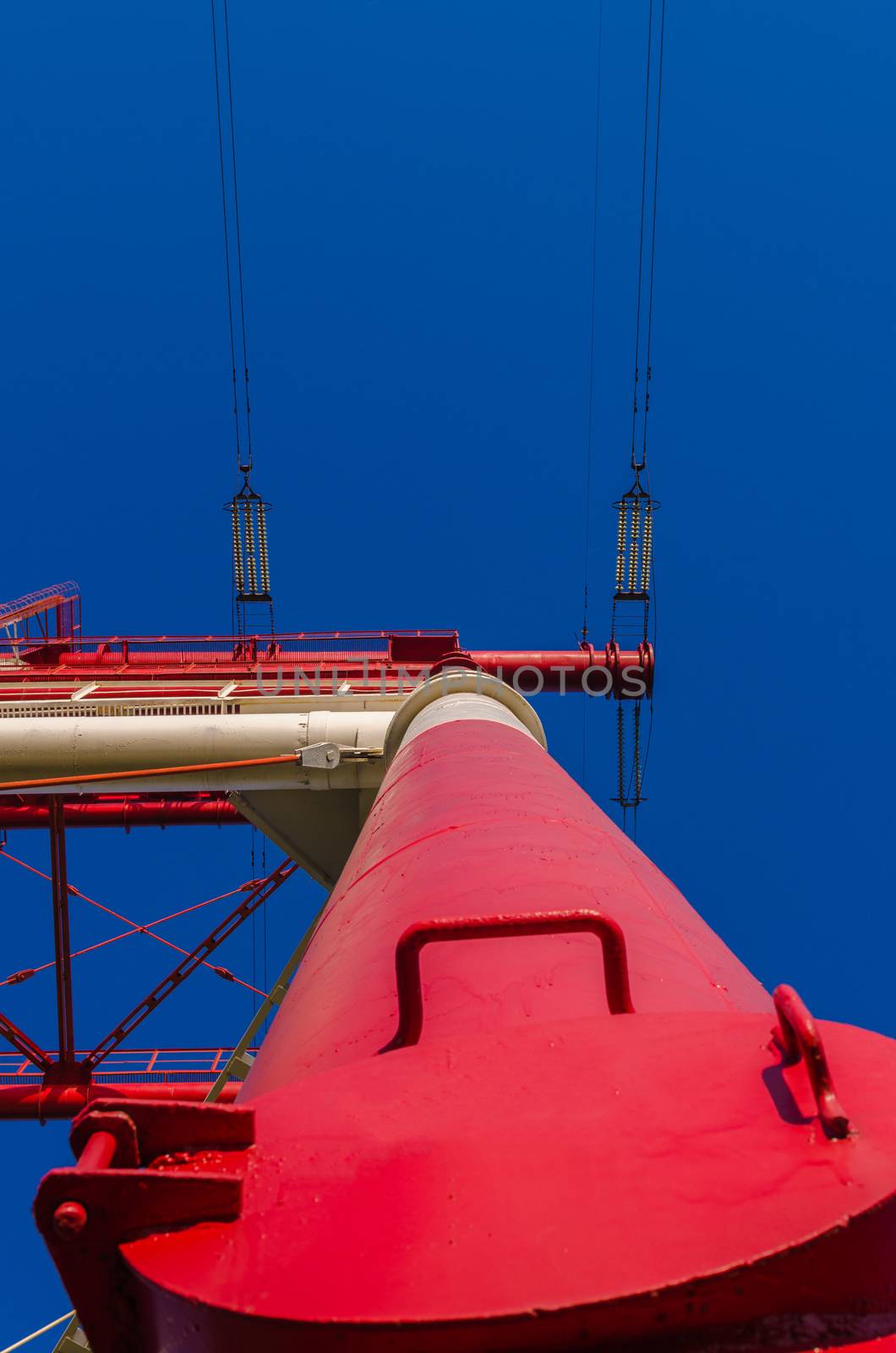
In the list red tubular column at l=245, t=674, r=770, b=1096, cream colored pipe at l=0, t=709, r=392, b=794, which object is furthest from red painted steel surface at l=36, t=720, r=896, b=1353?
cream colored pipe at l=0, t=709, r=392, b=794

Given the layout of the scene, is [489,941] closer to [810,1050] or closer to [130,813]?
[810,1050]

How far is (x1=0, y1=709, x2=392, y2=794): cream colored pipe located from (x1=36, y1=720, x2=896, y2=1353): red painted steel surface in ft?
27.6

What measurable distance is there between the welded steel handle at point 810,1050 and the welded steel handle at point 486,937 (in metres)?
0.49

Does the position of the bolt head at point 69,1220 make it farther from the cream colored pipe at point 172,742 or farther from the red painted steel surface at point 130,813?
the red painted steel surface at point 130,813

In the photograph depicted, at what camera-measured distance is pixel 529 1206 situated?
3.65 ft

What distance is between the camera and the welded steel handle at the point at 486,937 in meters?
1.75

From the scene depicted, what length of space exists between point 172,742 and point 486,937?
350 inches

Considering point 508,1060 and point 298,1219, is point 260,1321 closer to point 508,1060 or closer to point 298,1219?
point 298,1219

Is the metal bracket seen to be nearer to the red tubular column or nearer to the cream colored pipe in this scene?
the cream colored pipe

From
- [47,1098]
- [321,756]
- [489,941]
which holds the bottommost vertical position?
[47,1098]

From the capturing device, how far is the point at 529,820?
323cm

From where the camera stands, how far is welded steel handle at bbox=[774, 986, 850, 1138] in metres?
1.16

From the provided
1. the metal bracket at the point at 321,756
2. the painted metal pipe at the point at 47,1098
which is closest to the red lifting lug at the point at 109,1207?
the metal bracket at the point at 321,756

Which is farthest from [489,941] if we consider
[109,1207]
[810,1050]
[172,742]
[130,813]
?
[130,813]
